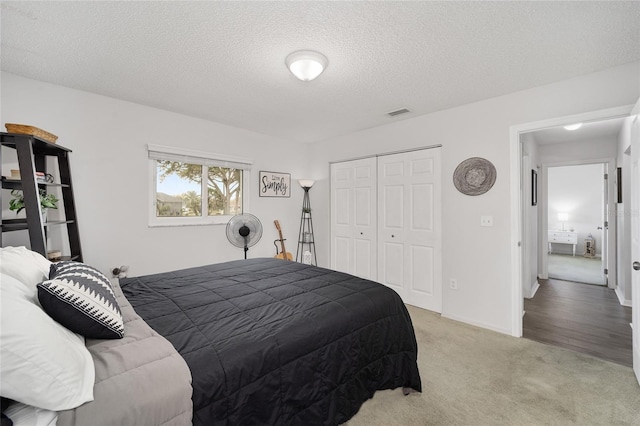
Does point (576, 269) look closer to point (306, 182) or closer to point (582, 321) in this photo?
point (582, 321)

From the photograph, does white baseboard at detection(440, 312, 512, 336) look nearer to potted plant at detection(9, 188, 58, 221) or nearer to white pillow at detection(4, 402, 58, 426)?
white pillow at detection(4, 402, 58, 426)

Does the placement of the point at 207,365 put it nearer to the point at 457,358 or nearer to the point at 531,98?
the point at 457,358

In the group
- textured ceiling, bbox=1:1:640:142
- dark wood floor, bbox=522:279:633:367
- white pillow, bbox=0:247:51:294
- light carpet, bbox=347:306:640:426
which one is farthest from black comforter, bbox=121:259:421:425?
dark wood floor, bbox=522:279:633:367

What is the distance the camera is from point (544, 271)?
4.88 m

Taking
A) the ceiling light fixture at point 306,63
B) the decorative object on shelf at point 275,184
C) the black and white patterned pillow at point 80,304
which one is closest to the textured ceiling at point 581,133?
the ceiling light fixture at point 306,63

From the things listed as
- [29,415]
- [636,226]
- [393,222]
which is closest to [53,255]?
[29,415]

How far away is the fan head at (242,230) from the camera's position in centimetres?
329

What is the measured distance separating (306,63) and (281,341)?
6.12 ft

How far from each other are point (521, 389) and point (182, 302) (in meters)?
2.32

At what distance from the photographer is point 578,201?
22.8 feet

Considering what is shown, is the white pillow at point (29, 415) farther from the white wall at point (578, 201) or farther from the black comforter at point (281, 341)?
the white wall at point (578, 201)

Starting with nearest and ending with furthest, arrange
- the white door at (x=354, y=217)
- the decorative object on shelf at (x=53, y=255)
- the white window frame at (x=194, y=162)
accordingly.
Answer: the decorative object on shelf at (x=53, y=255) → the white window frame at (x=194, y=162) → the white door at (x=354, y=217)

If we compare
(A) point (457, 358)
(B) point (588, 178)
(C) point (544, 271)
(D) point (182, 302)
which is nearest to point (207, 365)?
(D) point (182, 302)

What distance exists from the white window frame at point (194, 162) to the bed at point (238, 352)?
1323 mm
